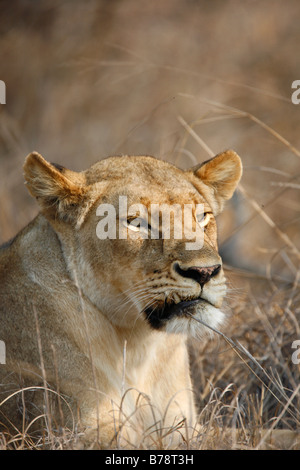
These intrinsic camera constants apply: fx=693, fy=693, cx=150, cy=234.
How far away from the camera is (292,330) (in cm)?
495

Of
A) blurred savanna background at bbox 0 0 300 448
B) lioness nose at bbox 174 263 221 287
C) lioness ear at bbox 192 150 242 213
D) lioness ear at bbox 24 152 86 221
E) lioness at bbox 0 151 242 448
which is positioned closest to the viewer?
lioness nose at bbox 174 263 221 287

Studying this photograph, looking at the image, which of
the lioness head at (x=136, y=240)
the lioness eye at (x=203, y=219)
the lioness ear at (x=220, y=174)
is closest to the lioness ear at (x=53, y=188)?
the lioness head at (x=136, y=240)

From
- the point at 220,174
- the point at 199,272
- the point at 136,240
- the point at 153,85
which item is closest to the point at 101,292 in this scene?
the point at 136,240

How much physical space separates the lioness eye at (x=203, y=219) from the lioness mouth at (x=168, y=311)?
1.58 ft

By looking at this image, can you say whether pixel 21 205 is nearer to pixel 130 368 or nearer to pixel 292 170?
pixel 292 170

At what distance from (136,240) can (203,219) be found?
424 millimetres

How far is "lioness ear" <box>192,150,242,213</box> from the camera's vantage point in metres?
3.84

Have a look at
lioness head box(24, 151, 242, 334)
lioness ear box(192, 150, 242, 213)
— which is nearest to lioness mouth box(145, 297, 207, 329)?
lioness head box(24, 151, 242, 334)

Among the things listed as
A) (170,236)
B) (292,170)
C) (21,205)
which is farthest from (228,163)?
(292,170)

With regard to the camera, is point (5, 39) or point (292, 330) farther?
point (5, 39)

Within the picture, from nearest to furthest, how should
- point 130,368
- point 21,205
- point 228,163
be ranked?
point 130,368 < point 228,163 < point 21,205

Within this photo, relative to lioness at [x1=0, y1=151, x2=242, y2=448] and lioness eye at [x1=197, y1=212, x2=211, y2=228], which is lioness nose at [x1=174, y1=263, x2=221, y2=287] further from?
lioness eye at [x1=197, y1=212, x2=211, y2=228]

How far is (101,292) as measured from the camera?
3.41 meters

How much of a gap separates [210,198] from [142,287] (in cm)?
86
